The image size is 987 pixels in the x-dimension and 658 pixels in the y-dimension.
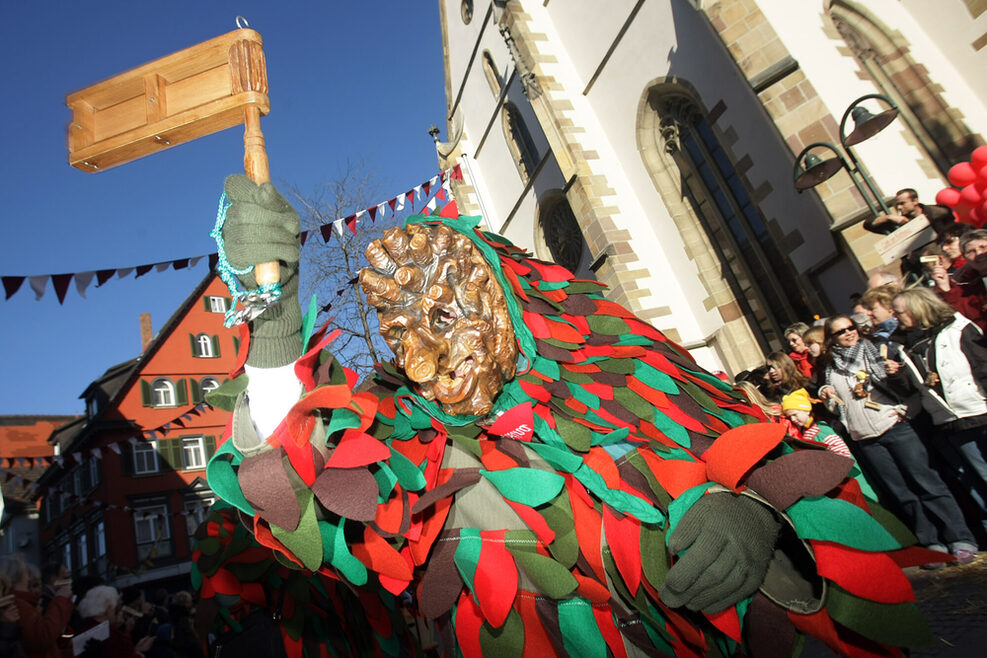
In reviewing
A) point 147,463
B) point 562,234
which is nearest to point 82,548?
point 147,463

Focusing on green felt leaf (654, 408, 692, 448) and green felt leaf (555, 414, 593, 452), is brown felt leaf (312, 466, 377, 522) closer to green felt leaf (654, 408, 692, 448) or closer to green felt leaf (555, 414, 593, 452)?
green felt leaf (555, 414, 593, 452)

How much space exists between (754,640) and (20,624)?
3.59 meters

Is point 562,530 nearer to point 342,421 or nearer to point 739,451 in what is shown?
point 739,451

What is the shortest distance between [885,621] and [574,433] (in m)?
0.76

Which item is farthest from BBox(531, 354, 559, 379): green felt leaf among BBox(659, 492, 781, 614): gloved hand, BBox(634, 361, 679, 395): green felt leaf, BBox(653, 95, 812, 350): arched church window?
BBox(653, 95, 812, 350): arched church window

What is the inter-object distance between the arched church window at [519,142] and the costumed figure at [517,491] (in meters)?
12.6

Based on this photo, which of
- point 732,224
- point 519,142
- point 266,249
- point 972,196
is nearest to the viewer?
point 266,249

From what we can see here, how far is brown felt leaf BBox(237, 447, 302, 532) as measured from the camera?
1.20m

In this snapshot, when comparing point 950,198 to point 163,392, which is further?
point 163,392

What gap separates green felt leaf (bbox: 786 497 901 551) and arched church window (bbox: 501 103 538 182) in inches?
514

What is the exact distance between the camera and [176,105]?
144cm

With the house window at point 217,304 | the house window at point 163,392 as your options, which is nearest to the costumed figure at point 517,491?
the house window at point 163,392

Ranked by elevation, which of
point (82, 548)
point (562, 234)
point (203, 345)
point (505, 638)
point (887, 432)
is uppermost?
point (203, 345)

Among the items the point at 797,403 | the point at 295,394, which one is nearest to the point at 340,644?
the point at 295,394
